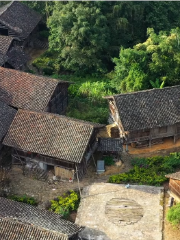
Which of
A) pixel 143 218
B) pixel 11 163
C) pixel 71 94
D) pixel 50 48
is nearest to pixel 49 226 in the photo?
pixel 143 218

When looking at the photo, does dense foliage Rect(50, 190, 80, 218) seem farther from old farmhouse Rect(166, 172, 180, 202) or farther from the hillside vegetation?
the hillside vegetation

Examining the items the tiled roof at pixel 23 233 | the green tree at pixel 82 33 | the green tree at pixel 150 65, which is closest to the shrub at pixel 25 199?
the tiled roof at pixel 23 233

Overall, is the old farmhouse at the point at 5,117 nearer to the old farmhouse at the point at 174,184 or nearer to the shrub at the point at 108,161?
the shrub at the point at 108,161

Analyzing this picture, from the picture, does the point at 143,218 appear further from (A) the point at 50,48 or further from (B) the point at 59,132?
(A) the point at 50,48

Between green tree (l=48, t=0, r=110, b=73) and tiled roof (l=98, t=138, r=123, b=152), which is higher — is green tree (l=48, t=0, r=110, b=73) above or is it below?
above

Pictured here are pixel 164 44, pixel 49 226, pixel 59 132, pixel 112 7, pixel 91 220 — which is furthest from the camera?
pixel 112 7

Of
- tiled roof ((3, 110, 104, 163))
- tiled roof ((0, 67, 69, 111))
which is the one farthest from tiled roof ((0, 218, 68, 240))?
tiled roof ((0, 67, 69, 111))

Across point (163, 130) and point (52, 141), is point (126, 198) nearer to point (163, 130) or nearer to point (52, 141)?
point (52, 141)
